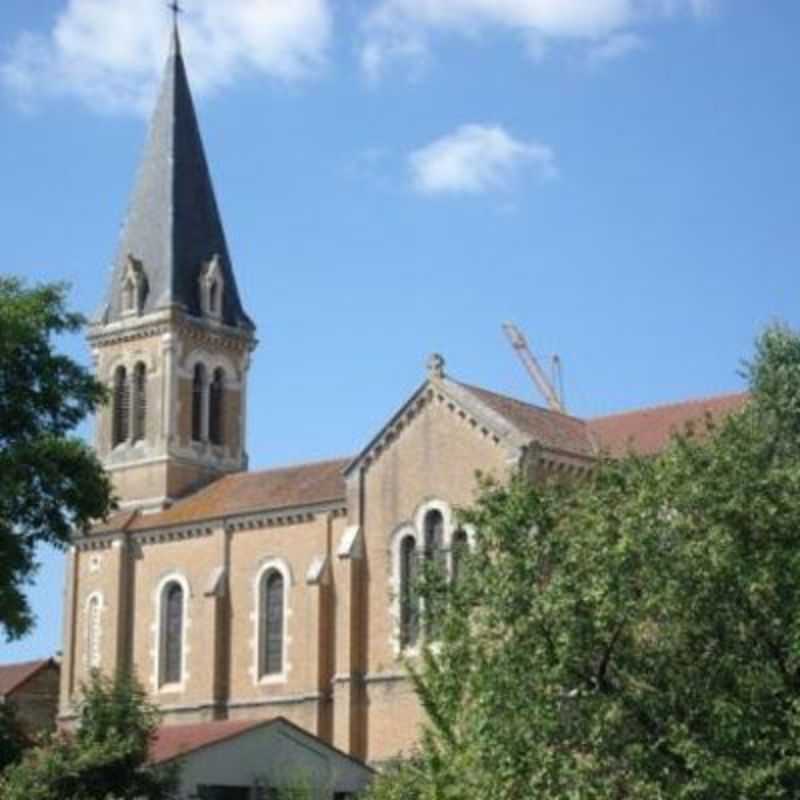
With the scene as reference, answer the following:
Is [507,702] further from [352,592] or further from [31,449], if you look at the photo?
[352,592]

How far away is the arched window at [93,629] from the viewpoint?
199ft

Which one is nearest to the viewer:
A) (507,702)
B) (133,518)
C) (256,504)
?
(507,702)

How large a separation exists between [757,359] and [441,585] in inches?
568

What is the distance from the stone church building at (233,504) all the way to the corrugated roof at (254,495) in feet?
0.33

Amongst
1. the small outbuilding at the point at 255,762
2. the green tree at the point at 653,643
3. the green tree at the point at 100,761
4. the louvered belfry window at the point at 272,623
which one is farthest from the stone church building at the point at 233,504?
the green tree at the point at 653,643

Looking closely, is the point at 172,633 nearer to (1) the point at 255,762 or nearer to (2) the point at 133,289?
(1) the point at 255,762

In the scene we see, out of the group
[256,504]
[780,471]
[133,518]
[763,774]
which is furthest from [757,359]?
[133,518]

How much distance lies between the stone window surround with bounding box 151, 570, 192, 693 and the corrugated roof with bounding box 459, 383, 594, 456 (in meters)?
13.4

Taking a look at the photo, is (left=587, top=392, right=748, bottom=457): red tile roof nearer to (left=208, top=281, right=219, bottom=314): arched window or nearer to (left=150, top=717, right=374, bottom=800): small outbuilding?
(left=150, top=717, right=374, bottom=800): small outbuilding

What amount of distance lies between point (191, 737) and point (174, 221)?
2635 cm

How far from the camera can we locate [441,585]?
94.8 ft

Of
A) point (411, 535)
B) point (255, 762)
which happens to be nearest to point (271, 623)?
point (411, 535)

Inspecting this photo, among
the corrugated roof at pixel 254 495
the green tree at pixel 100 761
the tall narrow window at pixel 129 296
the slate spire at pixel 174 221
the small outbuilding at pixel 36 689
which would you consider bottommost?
the green tree at pixel 100 761

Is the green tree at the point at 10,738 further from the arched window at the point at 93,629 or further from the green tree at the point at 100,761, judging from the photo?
the arched window at the point at 93,629
